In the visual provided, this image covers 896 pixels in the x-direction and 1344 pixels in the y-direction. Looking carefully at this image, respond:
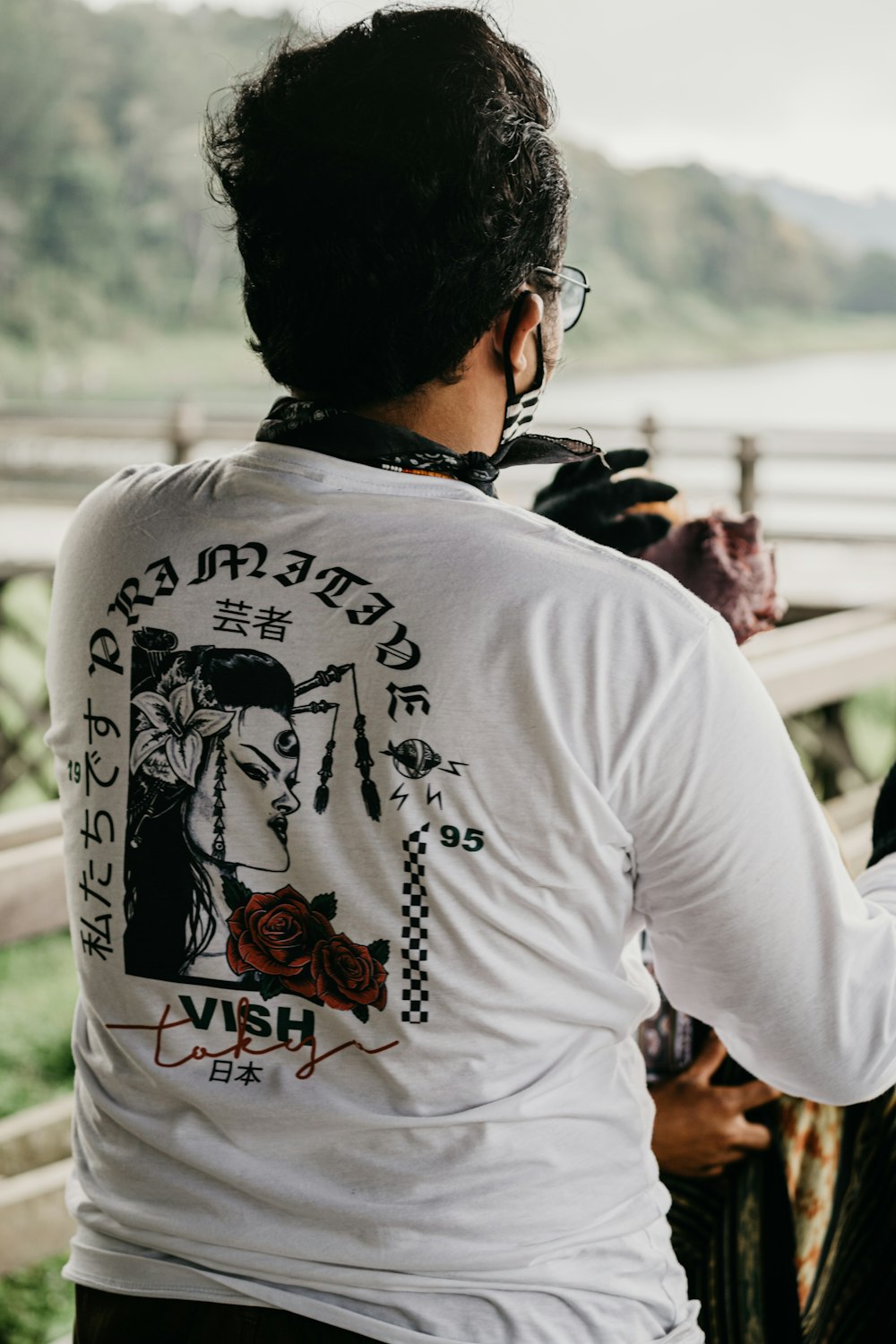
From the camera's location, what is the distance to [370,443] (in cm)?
89

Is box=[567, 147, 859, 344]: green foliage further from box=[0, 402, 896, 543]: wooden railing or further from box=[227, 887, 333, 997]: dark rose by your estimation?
box=[227, 887, 333, 997]: dark rose

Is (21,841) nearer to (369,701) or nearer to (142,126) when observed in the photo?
(369,701)

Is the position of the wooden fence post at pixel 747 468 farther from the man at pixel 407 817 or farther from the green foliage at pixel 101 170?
the green foliage at pixel 101 170

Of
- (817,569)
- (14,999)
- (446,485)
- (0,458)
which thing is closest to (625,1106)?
(446,485)

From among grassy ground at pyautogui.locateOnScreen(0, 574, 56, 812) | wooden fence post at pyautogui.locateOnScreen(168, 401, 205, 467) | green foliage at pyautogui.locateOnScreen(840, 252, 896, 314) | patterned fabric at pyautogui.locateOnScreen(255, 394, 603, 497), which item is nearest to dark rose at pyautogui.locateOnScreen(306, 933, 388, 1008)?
patterned fabric at pyautogui.locateOnScreen(255, 394, 603, 497)

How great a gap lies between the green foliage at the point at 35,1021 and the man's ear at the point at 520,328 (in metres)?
2.85

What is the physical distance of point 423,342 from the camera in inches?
34.9

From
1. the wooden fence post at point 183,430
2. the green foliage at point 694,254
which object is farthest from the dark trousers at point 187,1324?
the green foliage at point 694,254

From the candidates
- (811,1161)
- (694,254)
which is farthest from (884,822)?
(694,254)

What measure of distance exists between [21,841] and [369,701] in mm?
918

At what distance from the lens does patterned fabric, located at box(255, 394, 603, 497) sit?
888 mm

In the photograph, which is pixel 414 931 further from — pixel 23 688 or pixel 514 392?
pixel 23 688

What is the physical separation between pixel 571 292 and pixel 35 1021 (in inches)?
138

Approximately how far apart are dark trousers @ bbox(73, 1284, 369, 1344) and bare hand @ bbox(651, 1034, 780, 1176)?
Result: 579 millimetres
